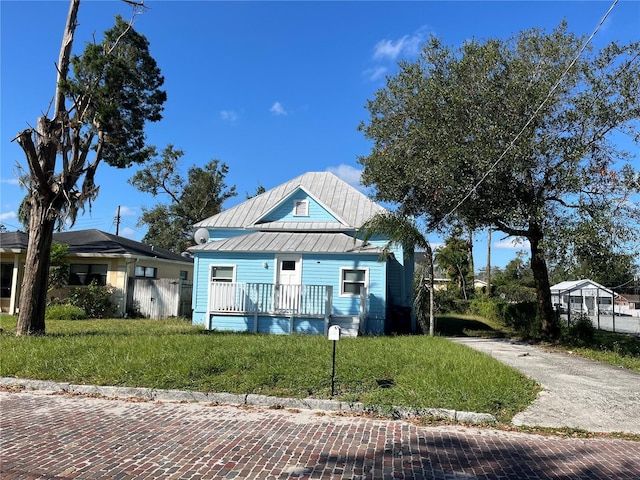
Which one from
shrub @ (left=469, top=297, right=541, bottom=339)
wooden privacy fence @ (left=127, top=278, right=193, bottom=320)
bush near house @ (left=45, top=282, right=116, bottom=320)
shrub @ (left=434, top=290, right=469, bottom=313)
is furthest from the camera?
shrub @ (left=434, top=290, right=469, bottom=313)

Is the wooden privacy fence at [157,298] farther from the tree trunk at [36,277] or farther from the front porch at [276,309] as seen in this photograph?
the tree trunk at [36,277]

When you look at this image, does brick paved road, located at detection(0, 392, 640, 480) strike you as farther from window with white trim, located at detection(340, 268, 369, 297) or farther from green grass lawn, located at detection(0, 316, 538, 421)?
window with white trim, located at detection(340, 268, 369, 297)

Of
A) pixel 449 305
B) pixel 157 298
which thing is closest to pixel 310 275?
pixel 157 298

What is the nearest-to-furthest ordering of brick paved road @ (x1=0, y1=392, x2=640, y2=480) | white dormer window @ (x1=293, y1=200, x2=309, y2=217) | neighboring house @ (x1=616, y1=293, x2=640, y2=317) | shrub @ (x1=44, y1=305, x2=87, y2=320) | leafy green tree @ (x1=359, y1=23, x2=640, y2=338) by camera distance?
brick paved road @ (x1=0, y1=392, x2=640, y2=480) → leafy green tree @ (x1=359, y1=23, x2=640, y2=338) → shrub @ (x1=44, y1=305, x2=87, y2=320) → white dormer window @ (x1=293, y1=200, x2=309, y2=217) → neighboring house @ (x1=616, y1=293, x2=640, y2=317)

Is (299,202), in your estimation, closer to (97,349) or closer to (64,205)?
(64,205)

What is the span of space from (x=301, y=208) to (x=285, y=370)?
492 inches

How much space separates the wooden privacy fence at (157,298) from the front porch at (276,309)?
5492mm

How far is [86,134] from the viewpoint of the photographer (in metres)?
14.8

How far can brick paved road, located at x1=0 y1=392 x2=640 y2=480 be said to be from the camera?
454 cm

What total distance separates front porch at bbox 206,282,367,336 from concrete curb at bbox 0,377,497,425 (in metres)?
8.49

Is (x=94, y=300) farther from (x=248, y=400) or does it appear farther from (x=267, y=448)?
(x=267, y=448)

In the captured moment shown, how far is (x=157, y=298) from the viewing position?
21469 mm

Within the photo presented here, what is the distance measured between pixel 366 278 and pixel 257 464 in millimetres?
12568

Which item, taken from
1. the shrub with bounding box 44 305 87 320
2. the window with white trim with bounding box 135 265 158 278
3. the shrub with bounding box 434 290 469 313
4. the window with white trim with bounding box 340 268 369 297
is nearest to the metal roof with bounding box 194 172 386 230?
the window with white trim with bounding box 340 268 369 297
